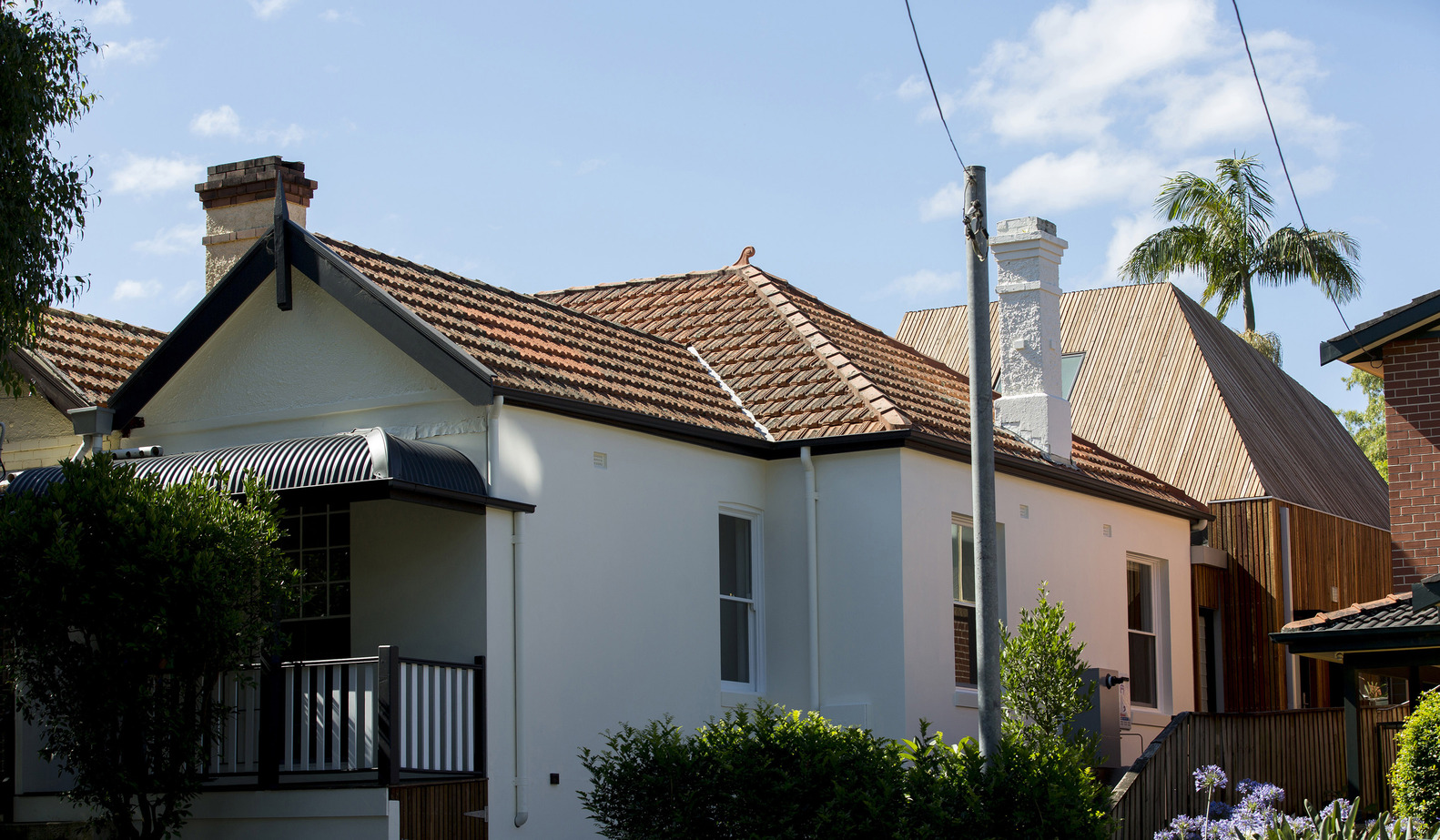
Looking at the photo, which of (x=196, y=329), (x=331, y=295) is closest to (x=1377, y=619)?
(x=331, y=295)

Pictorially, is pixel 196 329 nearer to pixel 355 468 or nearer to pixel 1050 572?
pixel 355 468

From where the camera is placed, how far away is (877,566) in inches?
584

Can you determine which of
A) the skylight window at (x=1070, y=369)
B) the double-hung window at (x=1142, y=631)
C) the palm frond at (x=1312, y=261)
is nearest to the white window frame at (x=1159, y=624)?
the double-hung window at (x=1142, y=631)

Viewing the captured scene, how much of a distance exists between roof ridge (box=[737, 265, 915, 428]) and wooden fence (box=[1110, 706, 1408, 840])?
383 cm

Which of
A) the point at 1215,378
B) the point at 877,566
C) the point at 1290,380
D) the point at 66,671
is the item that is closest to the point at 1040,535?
the point at 877,566

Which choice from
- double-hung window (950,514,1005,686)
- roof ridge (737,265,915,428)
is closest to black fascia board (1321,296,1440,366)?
double-hung window (950,514,1005,686)

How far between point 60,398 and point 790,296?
8.28 meters

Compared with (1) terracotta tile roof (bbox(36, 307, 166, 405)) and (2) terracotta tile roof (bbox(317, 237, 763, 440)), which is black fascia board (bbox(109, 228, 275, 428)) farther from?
(1) terracotta tile roof (bbox(36, 307, 166, 405))

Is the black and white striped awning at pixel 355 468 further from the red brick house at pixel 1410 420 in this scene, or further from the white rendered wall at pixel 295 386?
the red brick house at pixel 1410 420

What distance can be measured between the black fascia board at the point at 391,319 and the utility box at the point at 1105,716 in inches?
245

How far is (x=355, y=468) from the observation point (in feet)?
38.0

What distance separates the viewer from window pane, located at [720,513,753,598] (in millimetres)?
15219

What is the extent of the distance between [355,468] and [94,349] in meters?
6.93

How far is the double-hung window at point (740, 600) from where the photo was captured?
15.1 meters
